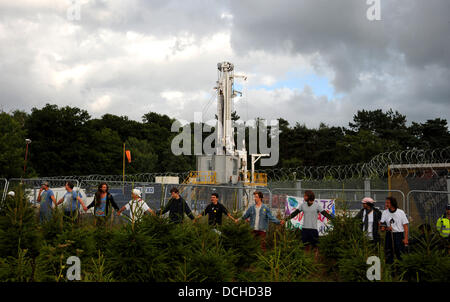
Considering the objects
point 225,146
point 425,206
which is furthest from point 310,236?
point 225,146

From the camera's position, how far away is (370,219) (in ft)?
26.6

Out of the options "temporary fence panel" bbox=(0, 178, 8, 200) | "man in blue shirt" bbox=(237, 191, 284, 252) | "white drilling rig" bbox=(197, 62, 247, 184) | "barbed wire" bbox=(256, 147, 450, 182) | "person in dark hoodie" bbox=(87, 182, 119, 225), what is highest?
"white drilling rig" bbox=(197, 62, 247, 184)

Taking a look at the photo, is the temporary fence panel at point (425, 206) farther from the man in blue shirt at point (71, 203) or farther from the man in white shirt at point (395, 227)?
the man in blue shirt at point (71, 203)

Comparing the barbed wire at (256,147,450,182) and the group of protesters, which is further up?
the barbed wire at (256,147,450,182)

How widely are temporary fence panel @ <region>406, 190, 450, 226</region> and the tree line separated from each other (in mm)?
37971

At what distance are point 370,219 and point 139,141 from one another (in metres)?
63.6

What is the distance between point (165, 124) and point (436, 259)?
78.4 m

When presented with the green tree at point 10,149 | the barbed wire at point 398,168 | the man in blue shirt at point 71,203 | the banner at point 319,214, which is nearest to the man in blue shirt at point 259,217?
the banner at point 319,214

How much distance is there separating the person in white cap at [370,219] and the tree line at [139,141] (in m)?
38.4

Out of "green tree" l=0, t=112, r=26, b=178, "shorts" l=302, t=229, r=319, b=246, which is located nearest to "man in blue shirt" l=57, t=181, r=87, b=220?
"shorts" l=302, t=229, r=319, b=246

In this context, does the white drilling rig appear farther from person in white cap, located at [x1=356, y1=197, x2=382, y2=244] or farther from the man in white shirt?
the man in white shirt

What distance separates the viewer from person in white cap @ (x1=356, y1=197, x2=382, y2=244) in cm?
773

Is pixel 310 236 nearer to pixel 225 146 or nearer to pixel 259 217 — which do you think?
pixel 259 217
